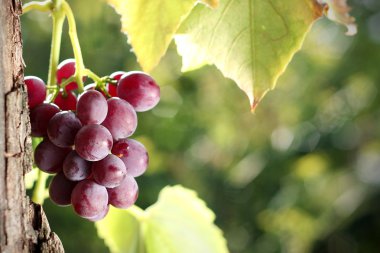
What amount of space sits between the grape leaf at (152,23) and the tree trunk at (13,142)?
70 millimetres

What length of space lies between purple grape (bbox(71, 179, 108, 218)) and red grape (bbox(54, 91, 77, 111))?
5 centimetres

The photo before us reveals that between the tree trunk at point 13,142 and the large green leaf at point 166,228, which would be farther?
the large green leaf at point 166,228

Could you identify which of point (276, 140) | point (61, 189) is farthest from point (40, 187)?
point (276, 140)

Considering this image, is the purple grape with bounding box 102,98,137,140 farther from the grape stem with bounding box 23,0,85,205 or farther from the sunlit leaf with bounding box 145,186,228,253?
the sunlit leaf with bounding box 145,186,228,253

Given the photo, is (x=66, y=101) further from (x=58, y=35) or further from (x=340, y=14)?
(x=340, y=14)

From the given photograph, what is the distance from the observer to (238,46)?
0.39 metres

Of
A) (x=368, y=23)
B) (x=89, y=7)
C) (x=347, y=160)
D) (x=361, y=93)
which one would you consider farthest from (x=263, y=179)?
(x=89, y=7)

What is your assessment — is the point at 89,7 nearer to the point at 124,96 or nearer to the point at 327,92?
the point at 327,92

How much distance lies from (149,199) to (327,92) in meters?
1.27

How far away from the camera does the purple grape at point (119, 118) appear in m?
0.36

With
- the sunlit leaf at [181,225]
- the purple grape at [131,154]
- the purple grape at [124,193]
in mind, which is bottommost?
the sunlit leaf at [181,225]

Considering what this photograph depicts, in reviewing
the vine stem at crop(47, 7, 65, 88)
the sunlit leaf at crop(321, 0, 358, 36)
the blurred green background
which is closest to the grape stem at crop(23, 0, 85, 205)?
the vine stem at crop(47, 7, 65, 88)

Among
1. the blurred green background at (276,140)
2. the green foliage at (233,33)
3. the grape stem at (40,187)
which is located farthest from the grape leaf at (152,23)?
the blurred green background at (276,140)

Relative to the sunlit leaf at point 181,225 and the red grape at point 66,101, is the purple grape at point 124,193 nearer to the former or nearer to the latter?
the red grape at point 66,101
